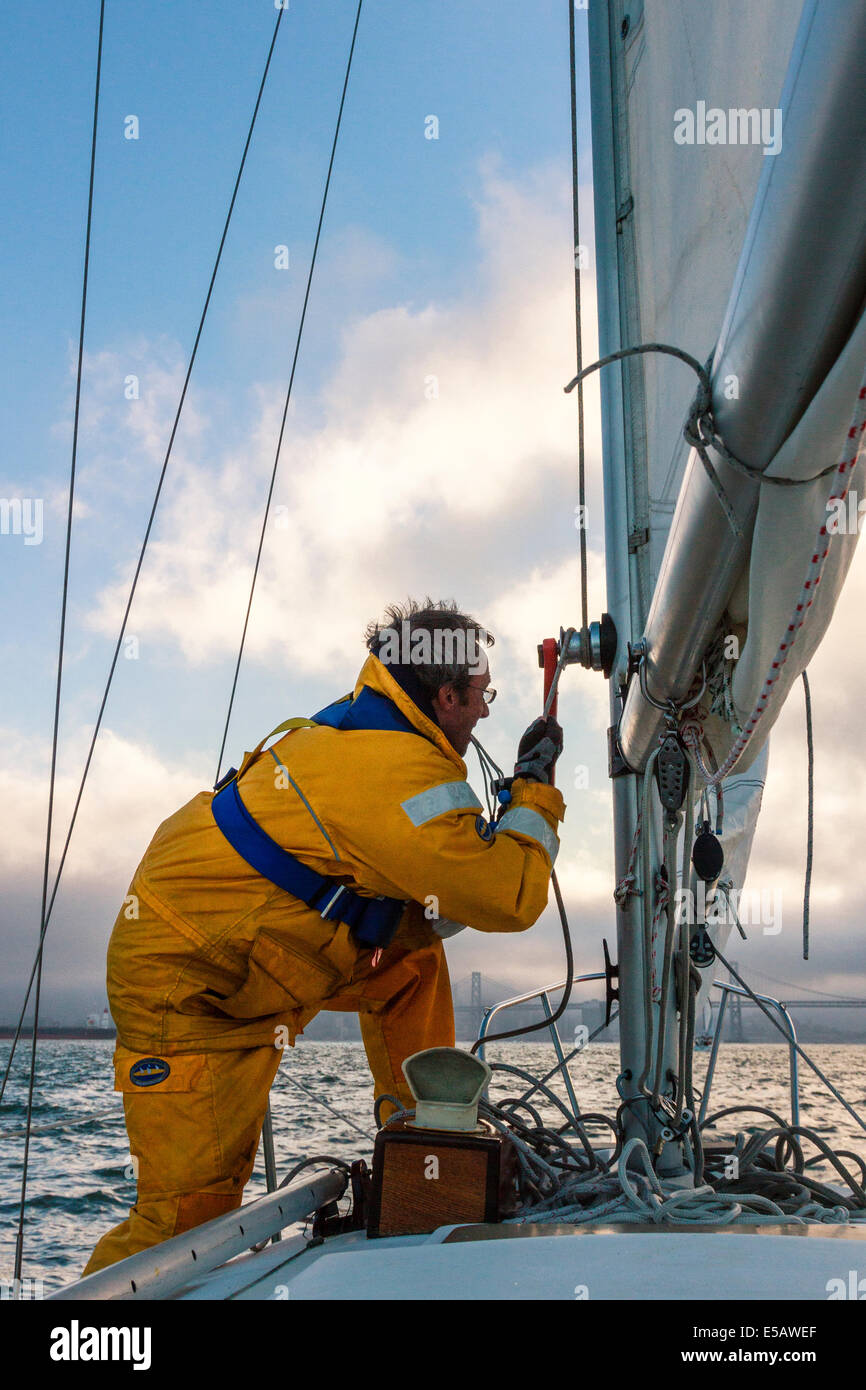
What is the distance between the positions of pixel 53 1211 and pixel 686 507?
6.23m

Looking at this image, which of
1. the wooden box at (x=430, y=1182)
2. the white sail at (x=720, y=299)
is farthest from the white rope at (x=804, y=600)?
the wooden box at (x=430, y=1182)

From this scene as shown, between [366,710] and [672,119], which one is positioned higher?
[672,119]

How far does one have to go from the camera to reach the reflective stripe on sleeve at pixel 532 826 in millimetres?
1798

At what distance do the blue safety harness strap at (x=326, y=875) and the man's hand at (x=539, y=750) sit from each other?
0.23 metres

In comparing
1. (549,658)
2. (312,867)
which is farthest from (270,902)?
(549,658)

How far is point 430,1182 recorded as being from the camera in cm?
137

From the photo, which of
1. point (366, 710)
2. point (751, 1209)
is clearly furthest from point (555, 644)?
point (751, 1209)

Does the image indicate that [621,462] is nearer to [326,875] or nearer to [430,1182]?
[326,875]

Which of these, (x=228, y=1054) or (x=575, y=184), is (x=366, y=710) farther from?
(x=575, y=184)

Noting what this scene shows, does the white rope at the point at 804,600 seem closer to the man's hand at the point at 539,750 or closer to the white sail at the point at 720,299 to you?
the white sail at the point at 720,299

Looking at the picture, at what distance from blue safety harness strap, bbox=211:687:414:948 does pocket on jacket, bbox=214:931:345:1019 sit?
0.30ft

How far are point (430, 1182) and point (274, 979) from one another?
0.54 m

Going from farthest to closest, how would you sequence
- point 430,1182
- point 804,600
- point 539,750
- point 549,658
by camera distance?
point 549,658
point 539,750
point 430,1182
point 804,600
